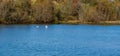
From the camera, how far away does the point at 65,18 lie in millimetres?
117125

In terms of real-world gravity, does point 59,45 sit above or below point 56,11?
above

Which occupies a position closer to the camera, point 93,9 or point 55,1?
point 93,9

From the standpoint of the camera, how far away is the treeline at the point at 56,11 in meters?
105

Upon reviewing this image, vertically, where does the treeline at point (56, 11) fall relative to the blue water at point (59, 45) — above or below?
below

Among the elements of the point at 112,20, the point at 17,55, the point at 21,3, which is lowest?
the point at 112,20

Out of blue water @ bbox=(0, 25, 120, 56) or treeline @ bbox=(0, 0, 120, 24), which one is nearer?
blue water @ bbox=(0, 25, 120, 56)

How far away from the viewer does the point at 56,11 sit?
115 metres

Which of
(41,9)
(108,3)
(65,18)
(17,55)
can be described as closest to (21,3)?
(41,9)

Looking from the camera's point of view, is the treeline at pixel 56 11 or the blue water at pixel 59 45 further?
the treeline at pixel 56 11

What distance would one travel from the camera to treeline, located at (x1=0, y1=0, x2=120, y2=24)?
346 feet

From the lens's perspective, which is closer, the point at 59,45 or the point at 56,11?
the point at 59,45

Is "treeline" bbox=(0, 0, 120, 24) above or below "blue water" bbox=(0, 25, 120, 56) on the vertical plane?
below

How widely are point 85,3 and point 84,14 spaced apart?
28.7 feet

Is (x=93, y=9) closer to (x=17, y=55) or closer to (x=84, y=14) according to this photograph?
(x=84, y=14)
